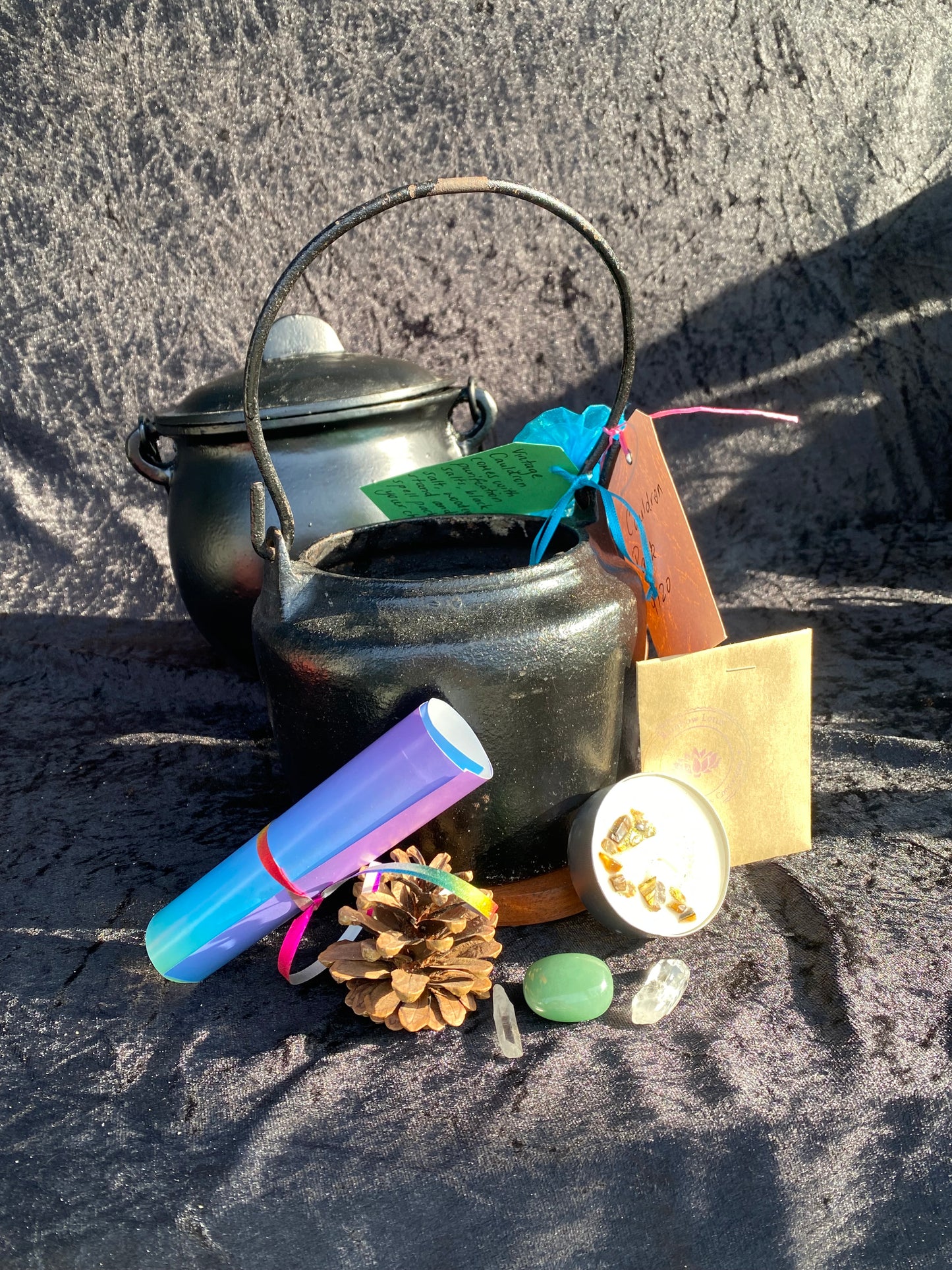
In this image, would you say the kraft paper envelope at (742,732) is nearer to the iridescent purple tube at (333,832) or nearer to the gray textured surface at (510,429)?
the gray textured surface at (510,429)

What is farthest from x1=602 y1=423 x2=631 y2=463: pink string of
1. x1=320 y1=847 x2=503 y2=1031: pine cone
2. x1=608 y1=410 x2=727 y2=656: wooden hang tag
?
x1=320 y1=847 x2=503 y2=1031: pine cone

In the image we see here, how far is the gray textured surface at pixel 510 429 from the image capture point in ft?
2.07

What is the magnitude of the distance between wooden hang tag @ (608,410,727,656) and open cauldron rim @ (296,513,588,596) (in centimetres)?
6

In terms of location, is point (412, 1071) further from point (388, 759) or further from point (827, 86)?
point (827, 86)

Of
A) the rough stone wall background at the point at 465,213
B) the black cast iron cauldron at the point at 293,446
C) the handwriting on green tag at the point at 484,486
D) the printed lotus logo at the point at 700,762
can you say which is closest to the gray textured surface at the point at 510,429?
the rough stone wall background at the point at 465,213

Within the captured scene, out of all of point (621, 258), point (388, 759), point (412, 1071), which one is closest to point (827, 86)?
point (621, 258)

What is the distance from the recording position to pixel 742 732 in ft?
2.97

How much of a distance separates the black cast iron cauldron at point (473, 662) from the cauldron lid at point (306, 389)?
0.93 feet

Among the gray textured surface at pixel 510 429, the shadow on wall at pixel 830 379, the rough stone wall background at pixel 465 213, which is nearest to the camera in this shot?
the gray textured surface at pixel 510 429

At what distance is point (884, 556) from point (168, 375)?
3.99 feet

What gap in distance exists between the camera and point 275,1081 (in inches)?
28.0

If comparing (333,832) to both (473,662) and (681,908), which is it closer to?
(473,662)

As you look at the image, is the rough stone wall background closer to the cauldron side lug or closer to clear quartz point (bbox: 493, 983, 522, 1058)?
the cauldron side lug

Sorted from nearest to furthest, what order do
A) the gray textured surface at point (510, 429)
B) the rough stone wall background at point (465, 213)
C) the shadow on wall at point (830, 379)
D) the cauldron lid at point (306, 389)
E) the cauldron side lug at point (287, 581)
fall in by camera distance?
the gray textured surface at point (510, 429), the cauldron side lug at point (287, 581), the cauldron lid at point (306, 389), the rough stone wall background at point (465, 213), the shadow on wall at point (830, 379)
